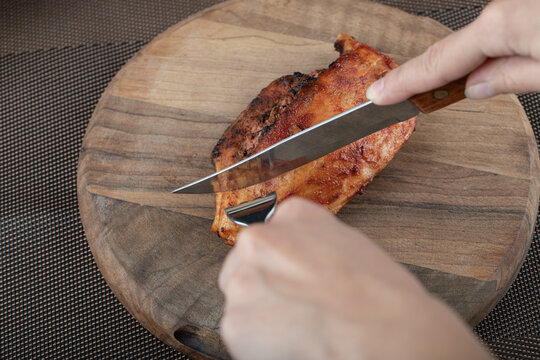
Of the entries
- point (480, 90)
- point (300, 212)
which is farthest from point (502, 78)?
Result: point (300, 212)

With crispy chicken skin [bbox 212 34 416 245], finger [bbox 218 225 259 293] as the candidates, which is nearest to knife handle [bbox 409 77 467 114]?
crispy chicken skin [bbox 212 34 416 245]

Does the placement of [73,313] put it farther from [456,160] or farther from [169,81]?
[456,160]

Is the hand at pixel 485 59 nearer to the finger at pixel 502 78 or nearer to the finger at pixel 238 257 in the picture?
the finger at pixel 502 78

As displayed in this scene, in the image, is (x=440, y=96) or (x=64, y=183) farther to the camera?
(x=64, y=183)

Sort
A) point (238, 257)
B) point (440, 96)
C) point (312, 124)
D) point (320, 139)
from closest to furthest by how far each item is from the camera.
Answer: point (238, 257) → point (440, 96) → point (320, 139) → point (312, 124)

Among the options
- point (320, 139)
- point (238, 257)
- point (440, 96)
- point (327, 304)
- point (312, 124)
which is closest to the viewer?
point (327, 304)

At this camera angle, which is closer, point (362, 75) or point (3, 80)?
point (362, 75)

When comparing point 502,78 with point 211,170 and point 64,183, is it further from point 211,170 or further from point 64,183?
point 64,183

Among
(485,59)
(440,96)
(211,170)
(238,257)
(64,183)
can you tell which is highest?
(485,59)

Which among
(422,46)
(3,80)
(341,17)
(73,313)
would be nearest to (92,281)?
(73,313)
